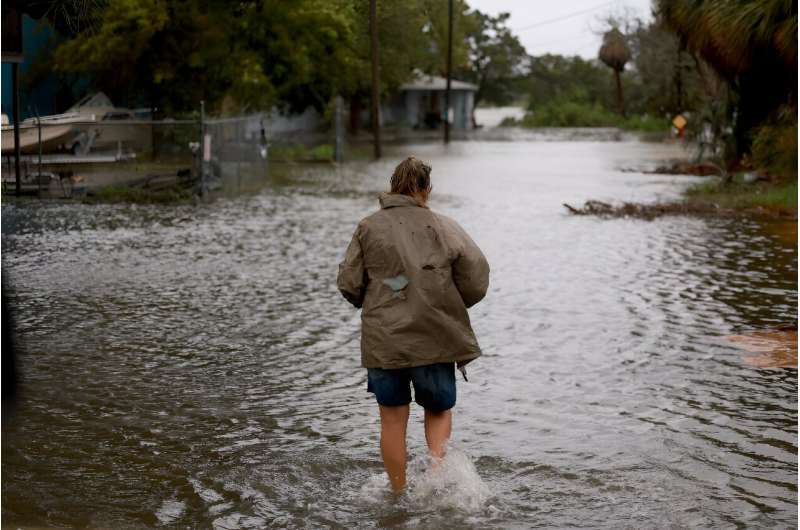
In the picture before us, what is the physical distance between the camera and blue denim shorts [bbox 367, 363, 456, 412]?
19.4ft

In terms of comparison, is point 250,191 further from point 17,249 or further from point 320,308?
point 320,308

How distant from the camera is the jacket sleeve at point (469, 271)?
5.91m

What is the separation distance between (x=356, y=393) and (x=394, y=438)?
2682 millimetres

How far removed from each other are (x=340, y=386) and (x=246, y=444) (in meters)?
1.62

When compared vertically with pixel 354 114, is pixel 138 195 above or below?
below

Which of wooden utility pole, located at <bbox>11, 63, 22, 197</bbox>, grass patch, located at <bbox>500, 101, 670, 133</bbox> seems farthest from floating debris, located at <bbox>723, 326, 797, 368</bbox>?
grass patch, located at <bbox>500, 101, 670, 133</bbox>

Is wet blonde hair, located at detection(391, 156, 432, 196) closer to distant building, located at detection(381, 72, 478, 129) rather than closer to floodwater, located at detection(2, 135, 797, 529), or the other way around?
floodwater, located at detection(2, 135, 797, 529)

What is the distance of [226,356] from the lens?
9984 mm

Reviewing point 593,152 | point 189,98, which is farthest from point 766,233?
point 593,152

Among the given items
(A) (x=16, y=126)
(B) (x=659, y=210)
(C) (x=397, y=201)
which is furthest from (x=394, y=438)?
(B) (x=659, y=210)

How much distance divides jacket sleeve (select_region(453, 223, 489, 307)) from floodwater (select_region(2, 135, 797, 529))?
0.84 m

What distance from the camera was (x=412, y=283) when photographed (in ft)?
19.2

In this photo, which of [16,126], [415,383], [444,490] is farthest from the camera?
[16,126]

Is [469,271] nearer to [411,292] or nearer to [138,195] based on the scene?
[411,292]
